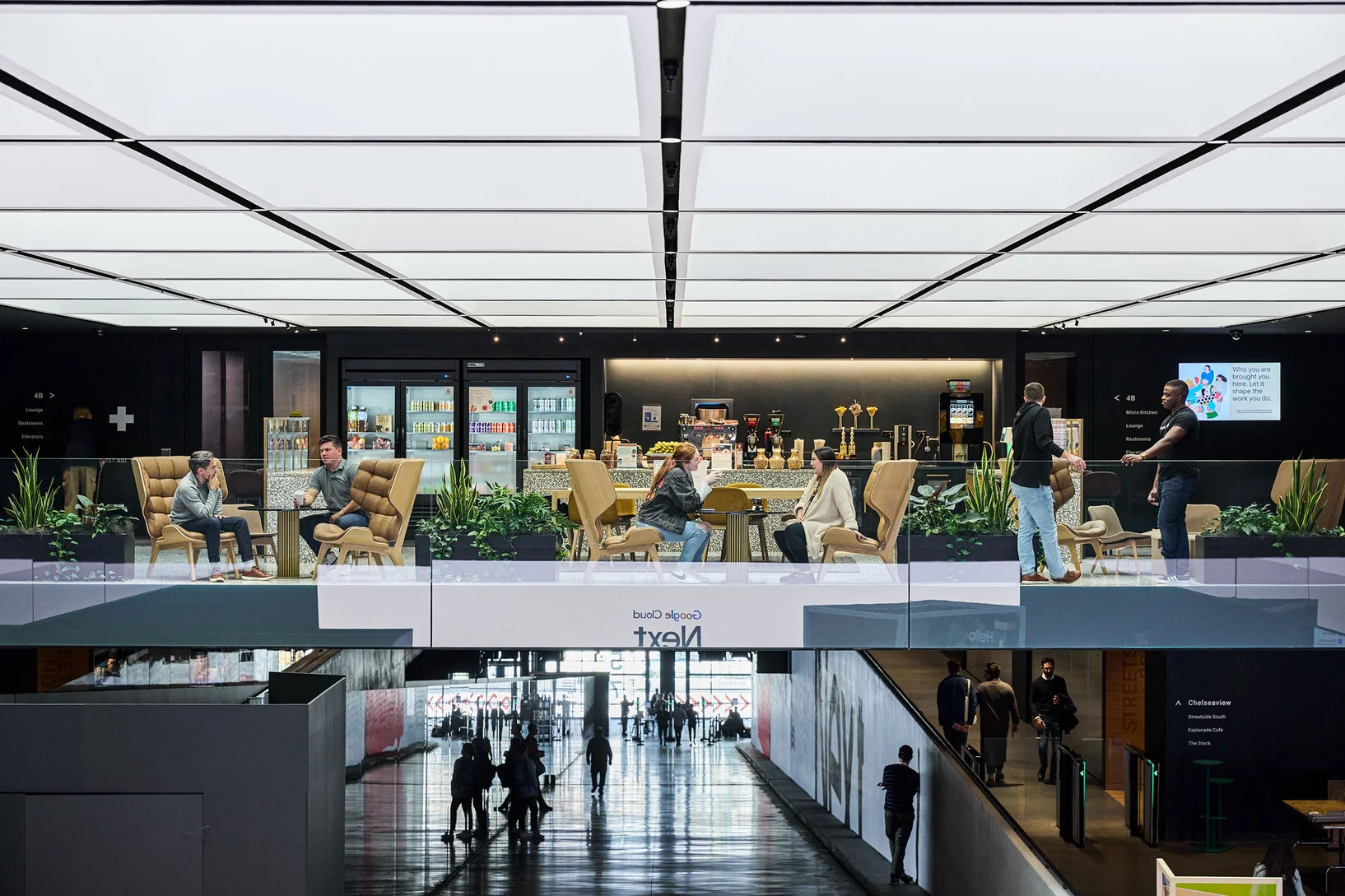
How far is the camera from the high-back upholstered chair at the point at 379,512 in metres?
8.19

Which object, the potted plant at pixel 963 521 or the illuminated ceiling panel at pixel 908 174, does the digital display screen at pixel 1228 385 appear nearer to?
the potted plant at pixel 963 521

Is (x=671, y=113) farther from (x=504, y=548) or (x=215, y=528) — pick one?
(x=215, y=528)

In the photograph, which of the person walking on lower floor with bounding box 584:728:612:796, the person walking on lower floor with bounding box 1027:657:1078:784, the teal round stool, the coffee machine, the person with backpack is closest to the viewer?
the teal round stool

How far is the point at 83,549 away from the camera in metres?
8.43

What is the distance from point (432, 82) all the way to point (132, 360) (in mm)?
11497

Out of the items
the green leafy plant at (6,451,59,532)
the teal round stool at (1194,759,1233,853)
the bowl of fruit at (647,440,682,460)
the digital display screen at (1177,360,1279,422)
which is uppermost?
A: the digital display screen at (1177,360,1279,422)

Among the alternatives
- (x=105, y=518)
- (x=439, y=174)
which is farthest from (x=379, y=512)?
(x=439, y=174)

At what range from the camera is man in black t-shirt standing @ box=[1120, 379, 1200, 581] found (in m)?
7.72

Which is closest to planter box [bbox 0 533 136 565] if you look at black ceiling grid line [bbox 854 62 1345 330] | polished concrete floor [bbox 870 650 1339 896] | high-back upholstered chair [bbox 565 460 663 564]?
high-back upholstered chair [bbox 565 460 663 564]

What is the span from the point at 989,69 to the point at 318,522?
6.33 meters

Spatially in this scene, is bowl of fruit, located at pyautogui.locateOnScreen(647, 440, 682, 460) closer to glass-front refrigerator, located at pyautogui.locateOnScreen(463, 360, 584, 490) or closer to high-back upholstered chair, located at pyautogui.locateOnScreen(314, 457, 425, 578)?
glass-front refrigerator, located at pyautogui.locateOnScreen(463, 360, 584, 490)

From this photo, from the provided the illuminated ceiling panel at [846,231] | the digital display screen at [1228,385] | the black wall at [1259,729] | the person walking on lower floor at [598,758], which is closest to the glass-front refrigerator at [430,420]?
the illuminated ceiling panel at [846,231]

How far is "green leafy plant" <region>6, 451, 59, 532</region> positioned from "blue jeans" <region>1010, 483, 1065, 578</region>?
7.25 metres

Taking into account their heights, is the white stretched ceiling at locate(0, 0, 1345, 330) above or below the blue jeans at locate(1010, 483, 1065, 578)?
above
